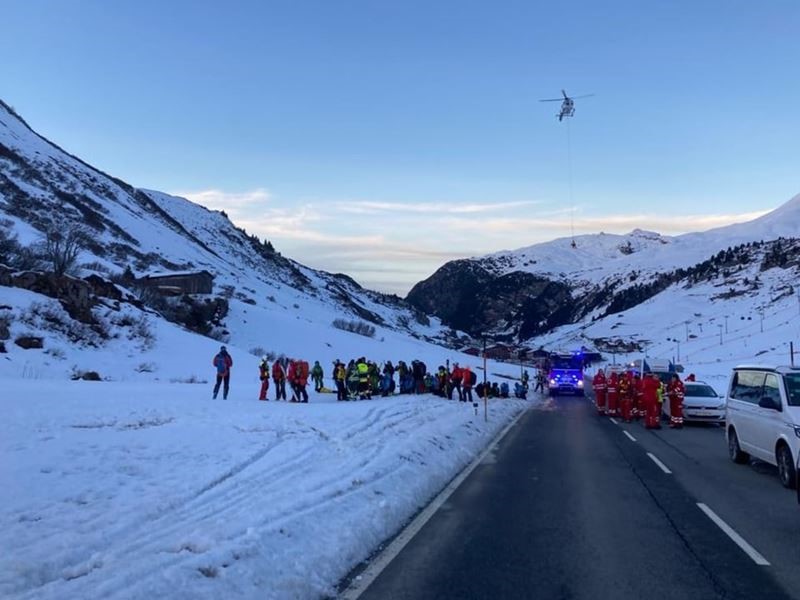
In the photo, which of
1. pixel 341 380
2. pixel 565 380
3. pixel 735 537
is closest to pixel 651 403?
pixel 341 380

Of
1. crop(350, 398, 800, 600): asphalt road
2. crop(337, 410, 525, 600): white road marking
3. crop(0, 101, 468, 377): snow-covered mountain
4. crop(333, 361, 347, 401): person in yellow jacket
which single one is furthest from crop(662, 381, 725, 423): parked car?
crop(0, 101, 468, 377): snow-covered mountain

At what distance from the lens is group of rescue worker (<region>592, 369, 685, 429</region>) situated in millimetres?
22266

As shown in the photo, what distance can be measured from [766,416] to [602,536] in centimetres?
535

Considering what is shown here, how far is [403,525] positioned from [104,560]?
11.8ft

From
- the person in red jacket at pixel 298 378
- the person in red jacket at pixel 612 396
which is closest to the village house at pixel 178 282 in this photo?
the person in red jacket at pixel 298 378

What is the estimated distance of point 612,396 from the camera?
1106 inches

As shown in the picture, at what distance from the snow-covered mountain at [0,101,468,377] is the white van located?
2260 centimetres

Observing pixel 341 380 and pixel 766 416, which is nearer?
pixel 766 416

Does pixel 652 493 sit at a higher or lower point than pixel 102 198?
lower

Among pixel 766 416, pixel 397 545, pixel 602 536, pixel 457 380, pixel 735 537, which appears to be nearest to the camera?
pixel 397 545

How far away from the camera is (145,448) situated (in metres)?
11.8

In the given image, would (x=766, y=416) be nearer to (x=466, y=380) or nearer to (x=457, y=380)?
(x=466, y=380)

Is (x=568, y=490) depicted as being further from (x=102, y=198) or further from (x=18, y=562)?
(x=102, y=198)

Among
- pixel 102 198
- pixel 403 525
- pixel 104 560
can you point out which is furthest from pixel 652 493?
pixel 102 198
